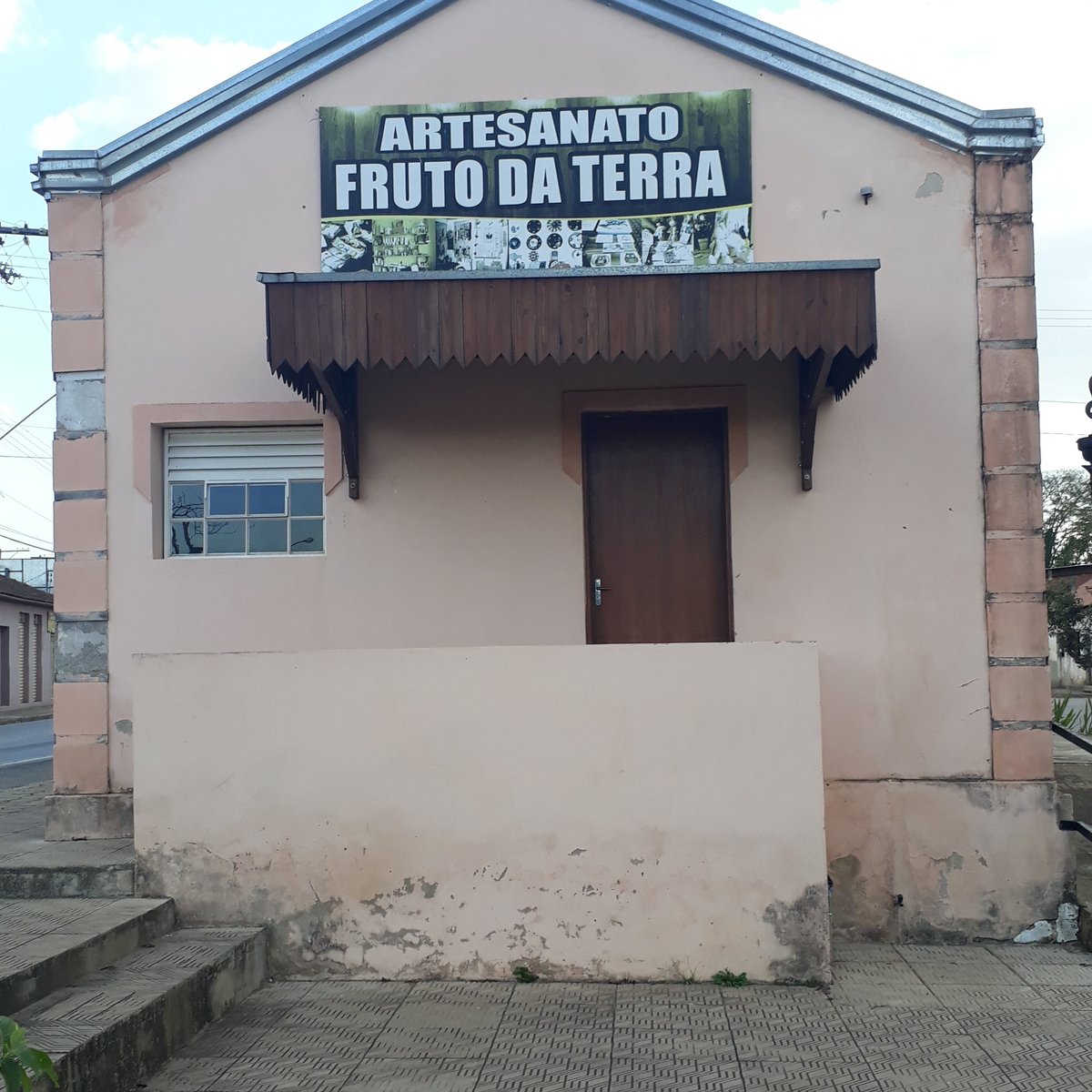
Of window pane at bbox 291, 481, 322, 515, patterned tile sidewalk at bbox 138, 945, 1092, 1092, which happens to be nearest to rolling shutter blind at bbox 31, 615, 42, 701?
window pane at bbox 291, 481, 322, 515

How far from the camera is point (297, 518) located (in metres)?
7.29

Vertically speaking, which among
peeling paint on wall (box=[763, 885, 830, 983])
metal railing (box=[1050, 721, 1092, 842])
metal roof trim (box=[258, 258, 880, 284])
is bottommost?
peeling paint on wall (box=[763, 885, 830, 983])

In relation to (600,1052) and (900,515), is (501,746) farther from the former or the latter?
(900,515)

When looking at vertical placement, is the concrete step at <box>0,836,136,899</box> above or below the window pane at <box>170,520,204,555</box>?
below

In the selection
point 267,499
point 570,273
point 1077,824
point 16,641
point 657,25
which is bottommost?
point 1077,824

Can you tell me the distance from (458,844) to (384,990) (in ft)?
2.63

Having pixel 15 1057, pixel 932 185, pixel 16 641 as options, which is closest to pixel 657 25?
pixel 932 185

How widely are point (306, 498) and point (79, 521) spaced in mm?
1416

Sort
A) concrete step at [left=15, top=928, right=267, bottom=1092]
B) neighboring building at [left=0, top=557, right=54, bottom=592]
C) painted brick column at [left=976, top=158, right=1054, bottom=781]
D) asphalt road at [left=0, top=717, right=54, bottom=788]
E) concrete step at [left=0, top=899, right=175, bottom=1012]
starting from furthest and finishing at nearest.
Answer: neighboring building at [left=0, top=557, right=54, bottom=592]
asphalt road at [left=0, top=717, right=54, bottom=788]
painted brick column at [left=976, top=158, right=1054, bottom=781]
concrete step at [left=0, top=899, right=175, bottom=1012]
concrete step at [left=15, top=928, right=267, bottom=1092]

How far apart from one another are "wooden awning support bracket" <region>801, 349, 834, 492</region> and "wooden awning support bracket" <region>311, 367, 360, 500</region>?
2.72 m

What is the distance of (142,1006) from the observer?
4.53 meters

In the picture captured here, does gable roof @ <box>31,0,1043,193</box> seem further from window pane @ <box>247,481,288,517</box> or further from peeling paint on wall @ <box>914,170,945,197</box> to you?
window pane @ <box>247,481,288,517</box>

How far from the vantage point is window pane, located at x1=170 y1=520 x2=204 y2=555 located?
7316mm

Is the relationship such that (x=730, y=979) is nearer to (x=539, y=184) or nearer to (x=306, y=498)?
(x=306, y=498)
